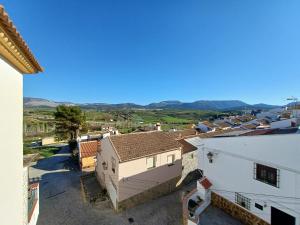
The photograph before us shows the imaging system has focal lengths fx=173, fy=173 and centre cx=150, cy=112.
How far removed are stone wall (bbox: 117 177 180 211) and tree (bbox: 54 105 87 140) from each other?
2524cm

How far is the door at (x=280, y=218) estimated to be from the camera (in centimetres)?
939

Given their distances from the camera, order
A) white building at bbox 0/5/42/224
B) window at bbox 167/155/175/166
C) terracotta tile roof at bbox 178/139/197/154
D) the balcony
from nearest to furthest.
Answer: white building at bbox 0/5/42/224
the balcony
window at bbox 167/155/175/166
terracotta tile roof at bbox 178/139/197/154

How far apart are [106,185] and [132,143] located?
5805mm

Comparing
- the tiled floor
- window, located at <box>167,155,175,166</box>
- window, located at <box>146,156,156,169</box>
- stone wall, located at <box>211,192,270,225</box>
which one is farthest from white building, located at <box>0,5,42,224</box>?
window, located at <box>167,155,175,166</box>

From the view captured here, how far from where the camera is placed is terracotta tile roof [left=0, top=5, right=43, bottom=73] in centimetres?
275

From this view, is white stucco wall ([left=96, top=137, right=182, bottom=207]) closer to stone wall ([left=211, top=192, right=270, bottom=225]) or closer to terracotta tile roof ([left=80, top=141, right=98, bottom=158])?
stone wall ([left=211, top=192, right=270, bottom=225])

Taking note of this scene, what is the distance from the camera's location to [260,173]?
35.1ft

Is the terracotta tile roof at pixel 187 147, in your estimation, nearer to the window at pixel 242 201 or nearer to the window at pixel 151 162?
the window at pixel 151 162

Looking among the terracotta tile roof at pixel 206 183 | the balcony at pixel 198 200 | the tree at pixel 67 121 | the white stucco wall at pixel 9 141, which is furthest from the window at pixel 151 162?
the tree at pixel 67 121

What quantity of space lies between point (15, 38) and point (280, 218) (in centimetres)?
1409

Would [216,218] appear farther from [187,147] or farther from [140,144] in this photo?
[187,147]

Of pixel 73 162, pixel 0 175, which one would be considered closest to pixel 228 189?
pixel 0 175

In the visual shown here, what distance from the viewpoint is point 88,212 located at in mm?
15758

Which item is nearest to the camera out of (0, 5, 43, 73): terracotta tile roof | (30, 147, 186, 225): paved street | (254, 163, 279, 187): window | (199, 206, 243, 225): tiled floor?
(0, 5, 43, 73): terracotta tile roof
